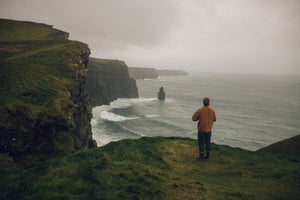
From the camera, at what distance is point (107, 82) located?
9350 centimetres

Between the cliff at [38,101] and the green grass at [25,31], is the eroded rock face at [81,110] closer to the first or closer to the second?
the cliff at [38,101]

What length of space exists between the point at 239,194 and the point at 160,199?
2.72 metres

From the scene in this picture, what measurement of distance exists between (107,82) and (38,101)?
81410 millimetres

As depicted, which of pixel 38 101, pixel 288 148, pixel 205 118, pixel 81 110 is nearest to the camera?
pixel 205 118

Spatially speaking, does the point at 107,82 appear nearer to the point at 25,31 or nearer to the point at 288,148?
the point at 25,31

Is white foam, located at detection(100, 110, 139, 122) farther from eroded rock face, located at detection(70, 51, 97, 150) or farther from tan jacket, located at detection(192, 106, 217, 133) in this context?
tan jacket, located at detection(192, 106, 217, 133)

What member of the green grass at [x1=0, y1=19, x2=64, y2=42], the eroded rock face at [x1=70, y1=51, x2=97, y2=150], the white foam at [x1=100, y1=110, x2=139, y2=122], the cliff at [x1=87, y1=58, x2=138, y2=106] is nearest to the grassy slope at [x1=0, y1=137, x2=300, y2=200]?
the eroded rock face at [x1=70, y1=51, x2=97, y2=150]

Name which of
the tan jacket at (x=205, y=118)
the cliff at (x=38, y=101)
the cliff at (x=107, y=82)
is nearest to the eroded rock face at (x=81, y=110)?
the cliff at (x=38, y=101)

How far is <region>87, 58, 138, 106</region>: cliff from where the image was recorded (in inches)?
3147

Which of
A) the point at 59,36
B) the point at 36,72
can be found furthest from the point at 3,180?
the point at 59,36

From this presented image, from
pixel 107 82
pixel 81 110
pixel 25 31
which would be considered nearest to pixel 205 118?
pixel 81 110

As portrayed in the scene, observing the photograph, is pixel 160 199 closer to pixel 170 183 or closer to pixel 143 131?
pixel 170 183

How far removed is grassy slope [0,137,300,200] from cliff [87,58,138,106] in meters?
74.5

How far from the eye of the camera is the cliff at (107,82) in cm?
7994
